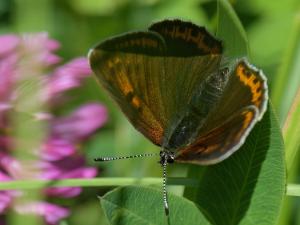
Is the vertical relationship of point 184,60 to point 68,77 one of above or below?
above

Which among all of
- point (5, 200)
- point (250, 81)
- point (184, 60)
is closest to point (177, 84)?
point (184, 60)

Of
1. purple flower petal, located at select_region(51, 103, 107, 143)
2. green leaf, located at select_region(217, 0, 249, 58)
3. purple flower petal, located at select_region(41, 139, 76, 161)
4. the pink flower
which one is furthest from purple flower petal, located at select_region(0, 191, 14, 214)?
green leaf, located at select_region(217, 0, 249, 58)

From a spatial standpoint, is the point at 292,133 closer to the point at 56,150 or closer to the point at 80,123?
the point at 56,150

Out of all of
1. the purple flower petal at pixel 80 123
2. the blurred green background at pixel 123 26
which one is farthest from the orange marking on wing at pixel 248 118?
the blurred green background at pixel 123 26

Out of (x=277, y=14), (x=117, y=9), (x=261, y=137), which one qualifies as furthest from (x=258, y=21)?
(x=261, y=137)

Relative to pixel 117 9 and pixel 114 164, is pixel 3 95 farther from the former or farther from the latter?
pixel 117 9

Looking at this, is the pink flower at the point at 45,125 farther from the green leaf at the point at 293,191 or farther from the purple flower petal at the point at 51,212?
the green leaf at the point at 293,191

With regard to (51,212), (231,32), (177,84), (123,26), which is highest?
(231,32)
